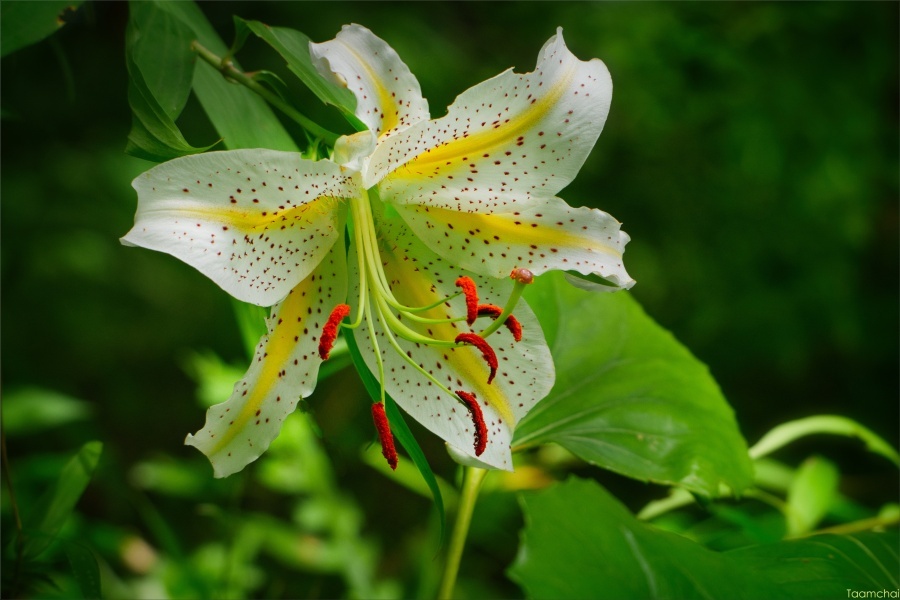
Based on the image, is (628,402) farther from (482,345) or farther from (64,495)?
(64,495)

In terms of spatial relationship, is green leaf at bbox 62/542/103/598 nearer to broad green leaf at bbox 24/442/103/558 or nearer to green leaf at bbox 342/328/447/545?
broad green leaf at bbox 24/442/103/558

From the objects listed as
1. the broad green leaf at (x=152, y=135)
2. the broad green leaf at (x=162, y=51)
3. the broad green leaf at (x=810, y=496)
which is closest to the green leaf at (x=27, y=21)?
the broad green leaf at (x=162, y=51)

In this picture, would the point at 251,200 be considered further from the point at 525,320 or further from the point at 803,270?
the point at 803,270

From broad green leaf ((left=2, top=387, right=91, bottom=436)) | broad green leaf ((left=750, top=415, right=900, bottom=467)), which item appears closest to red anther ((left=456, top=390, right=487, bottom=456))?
broad green leaf ((left=750, top=415, right=900, bottom=467))

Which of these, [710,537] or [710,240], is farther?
[710,240]

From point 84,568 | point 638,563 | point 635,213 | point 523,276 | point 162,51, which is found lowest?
point 84,568

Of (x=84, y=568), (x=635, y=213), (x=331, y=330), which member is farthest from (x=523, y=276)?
(x=635, y=213)

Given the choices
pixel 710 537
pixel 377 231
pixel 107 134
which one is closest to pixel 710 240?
pixel 710 537
